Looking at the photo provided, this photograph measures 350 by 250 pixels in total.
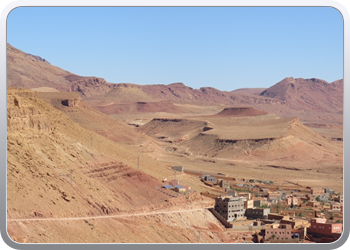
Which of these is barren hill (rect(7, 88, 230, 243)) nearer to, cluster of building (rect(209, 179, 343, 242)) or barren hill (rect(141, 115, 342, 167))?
cluster of building (rect(209, 179, 343, 242))

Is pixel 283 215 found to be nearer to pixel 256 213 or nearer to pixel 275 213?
pixel 275 213

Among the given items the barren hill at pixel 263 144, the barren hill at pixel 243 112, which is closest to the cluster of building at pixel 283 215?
the barren hill at pixel 263 144

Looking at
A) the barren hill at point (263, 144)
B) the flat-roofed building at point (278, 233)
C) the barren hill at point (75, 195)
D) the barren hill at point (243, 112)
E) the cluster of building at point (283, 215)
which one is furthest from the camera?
the barren hill at point (243, 112)

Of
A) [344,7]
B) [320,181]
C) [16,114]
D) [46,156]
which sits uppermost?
[344,7]

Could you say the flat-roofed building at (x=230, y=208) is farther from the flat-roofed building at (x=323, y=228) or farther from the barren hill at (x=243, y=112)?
the barren hill at (x=243, y=112)

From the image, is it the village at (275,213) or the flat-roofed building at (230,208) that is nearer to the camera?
the village at (275,213)

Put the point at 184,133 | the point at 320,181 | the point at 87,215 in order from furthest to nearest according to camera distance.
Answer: the point at 184,133 < the point at 320,181 < the point at 87,215

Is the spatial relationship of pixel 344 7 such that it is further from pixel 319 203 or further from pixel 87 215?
pixel 319 203

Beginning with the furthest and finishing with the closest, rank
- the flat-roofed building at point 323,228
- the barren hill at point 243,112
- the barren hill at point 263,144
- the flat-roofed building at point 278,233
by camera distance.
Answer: the barren hill at point 243,112
the barren hill at point 263,144
the flat-roofed building at point 278,233
the flat-roofed building at point 323,228

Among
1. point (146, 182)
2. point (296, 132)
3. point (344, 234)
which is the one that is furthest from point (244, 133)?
point (344, 234)
